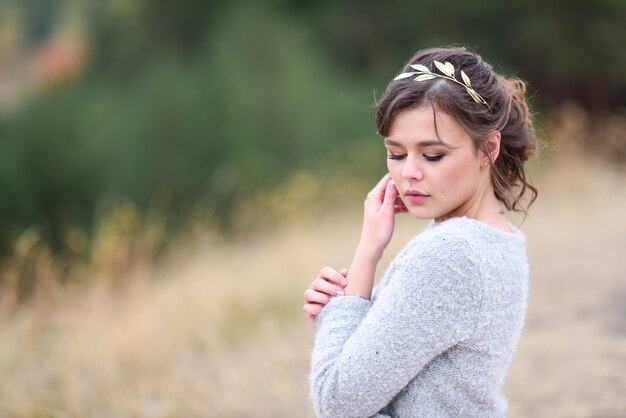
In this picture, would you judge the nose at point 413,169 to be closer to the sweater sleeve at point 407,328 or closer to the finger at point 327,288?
the sweater sleeve at point 407,328

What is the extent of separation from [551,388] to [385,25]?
1164 cm

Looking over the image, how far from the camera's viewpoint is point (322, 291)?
6.08 ft

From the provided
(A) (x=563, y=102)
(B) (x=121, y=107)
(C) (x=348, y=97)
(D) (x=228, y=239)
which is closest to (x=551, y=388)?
(D) (x=228, y=239)

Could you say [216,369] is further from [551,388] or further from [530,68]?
[530,68]

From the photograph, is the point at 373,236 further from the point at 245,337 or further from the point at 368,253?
the point at 245,337

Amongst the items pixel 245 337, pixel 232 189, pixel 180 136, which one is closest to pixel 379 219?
pixel 245 337

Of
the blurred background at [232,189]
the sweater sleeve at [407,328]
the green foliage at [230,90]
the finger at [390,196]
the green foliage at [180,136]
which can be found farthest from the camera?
the green foliage at [230,90]

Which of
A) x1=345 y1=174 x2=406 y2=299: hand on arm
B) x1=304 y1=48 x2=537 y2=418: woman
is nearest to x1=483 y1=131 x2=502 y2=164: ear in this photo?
x1=304 y1=48 x2=537 y2=418: woman

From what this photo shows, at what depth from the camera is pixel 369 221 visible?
1916 millimetres

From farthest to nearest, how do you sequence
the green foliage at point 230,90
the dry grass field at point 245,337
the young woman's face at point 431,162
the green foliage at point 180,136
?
the green foliage at point 230,90
the green foliage at point 180,136
the dry grass field at point 245,337
the young woman's face at point 431,162

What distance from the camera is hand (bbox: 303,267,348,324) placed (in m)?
1.84

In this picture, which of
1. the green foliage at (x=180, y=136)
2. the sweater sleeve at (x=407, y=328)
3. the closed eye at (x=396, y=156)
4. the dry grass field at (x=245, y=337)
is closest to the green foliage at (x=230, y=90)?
the green foliage at (x=180, y=136)

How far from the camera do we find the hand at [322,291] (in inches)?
72.5

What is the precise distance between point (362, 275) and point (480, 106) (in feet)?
1.40
